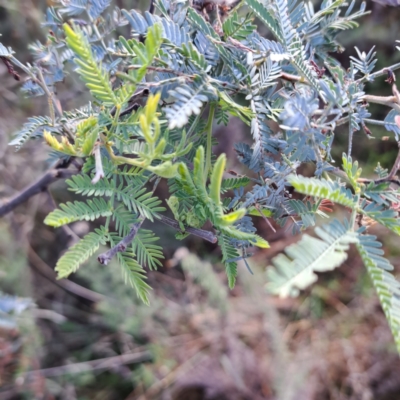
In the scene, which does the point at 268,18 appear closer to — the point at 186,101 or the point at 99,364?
the point at 186,101

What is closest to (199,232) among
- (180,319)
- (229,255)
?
(229,255)

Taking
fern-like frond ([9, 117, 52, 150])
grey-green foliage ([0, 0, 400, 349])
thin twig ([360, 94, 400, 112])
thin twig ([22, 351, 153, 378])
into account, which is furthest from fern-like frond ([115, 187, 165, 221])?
thin twig ([22, 351, 153, 378])

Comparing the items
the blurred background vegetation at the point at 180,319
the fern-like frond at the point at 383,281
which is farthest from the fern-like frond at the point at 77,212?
the blurred background vegetation at the point at 180,319

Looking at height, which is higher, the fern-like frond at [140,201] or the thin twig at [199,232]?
the fern-like frond at [140,201]

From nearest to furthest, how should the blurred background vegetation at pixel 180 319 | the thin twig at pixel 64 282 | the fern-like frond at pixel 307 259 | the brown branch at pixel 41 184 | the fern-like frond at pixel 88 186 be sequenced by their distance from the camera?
the fern-like frond at pixel 307 259 → the fern-like frond at pixel 88 186 → the brown branch at pixel 41 184 → the blurred background vegetation at pixel 180 319 → the thin twig at pixel 64 282

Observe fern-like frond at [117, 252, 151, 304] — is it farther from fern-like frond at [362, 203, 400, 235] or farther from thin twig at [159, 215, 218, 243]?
fern-like frond at [362, 203, 400, 235]

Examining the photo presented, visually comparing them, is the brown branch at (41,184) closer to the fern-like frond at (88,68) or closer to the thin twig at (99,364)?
the fern-like frond at (88,68)
